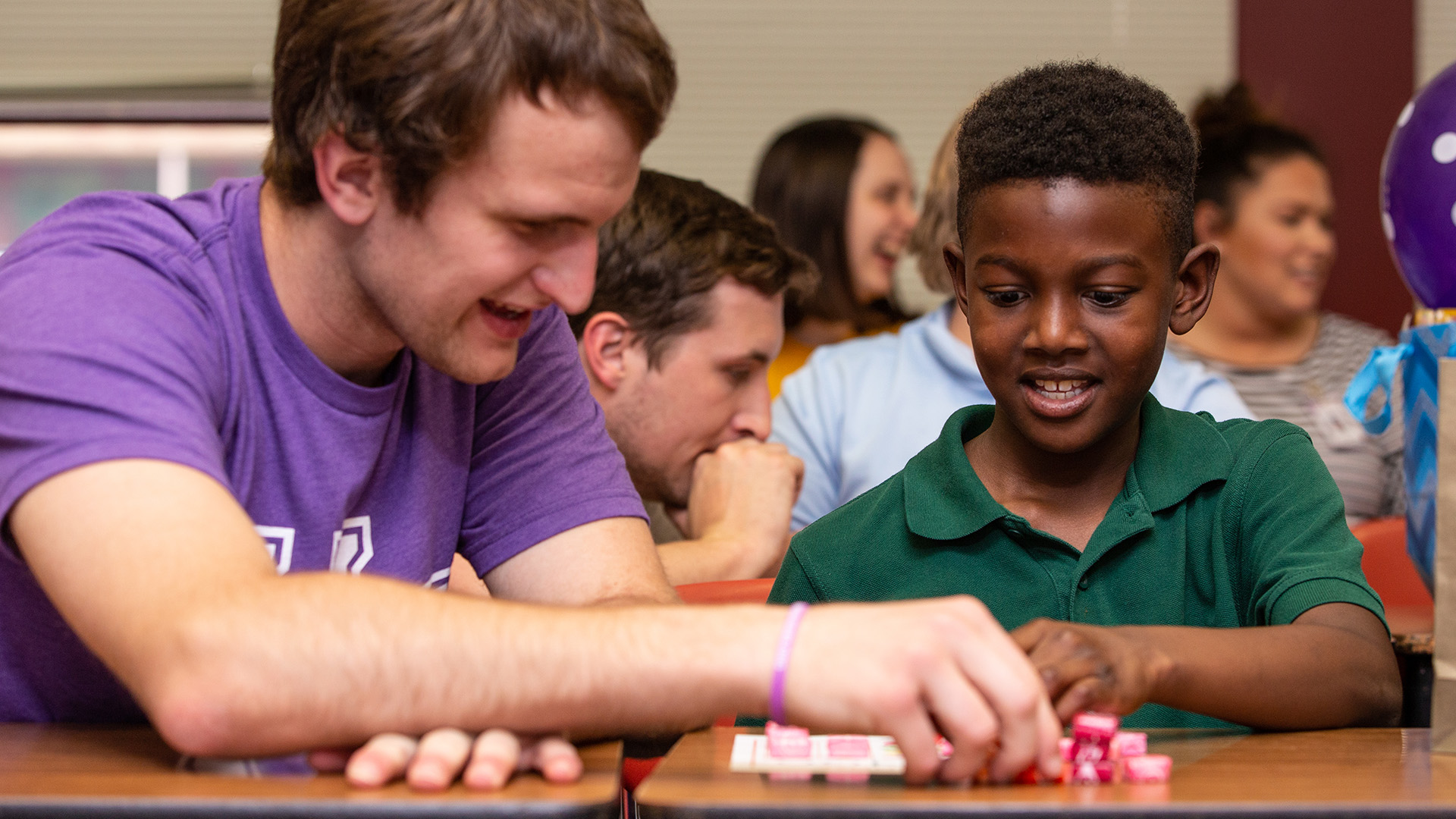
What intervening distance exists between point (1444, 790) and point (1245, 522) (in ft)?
1.61

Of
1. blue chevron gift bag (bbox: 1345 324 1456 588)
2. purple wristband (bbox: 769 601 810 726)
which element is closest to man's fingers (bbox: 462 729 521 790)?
purple wristband (bbox: 769 601 810 726)

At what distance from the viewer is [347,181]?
3.64 ft

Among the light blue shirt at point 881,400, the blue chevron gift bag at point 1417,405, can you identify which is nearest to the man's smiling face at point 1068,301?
the blue chevron gift bag at point 1417,405

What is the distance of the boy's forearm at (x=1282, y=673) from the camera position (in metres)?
1.00

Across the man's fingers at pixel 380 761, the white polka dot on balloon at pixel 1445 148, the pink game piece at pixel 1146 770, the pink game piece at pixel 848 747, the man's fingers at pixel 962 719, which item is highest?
the white polka dot on balloon at pixel 1445 148

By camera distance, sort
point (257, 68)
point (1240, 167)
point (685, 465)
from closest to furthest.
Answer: point (685, 465), point (1240, 167), point (257, 68)

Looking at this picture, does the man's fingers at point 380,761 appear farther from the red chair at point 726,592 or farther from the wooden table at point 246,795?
the red chair at point 726,592

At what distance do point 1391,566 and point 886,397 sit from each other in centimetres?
80

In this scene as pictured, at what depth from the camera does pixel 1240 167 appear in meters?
3.27

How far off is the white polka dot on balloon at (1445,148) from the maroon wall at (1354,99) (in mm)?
2559

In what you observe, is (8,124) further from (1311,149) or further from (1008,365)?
(1311,149)

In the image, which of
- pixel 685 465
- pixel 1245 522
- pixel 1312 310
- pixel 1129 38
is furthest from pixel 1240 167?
pixel 1245 522

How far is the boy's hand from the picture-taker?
918mm

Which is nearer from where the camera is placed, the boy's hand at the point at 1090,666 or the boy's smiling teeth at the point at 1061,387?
the boy's hand at the point at 1090,666
